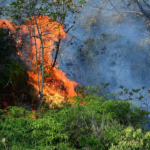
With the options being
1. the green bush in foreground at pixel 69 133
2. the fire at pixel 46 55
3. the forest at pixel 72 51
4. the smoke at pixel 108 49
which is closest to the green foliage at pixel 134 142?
the green bush in foreground at pixel 69 133

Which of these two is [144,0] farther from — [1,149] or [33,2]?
[1,149]

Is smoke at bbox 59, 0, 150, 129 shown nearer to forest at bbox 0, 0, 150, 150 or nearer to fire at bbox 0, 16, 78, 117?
forest at bbox 0, 0, 150, 150

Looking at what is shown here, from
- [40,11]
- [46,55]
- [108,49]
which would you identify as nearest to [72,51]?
[46,55]

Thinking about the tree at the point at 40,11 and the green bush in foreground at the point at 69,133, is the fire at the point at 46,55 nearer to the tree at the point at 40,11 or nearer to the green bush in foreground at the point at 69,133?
the tree at the point at 40,11

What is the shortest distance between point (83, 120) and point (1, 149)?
41.4 inches

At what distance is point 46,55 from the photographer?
5.06m

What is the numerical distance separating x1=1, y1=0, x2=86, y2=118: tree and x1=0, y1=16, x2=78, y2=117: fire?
7 cm

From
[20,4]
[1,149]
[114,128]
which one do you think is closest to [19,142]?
[1,149]

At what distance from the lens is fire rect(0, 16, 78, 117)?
4.97 metres

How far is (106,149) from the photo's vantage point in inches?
98.0

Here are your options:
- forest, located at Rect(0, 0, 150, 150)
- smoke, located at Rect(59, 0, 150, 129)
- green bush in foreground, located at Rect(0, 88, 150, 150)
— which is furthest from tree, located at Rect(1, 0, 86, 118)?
green bush in foreground, located at Rect(0, 88, 150, 150)

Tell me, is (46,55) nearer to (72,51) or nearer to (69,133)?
(72,51)

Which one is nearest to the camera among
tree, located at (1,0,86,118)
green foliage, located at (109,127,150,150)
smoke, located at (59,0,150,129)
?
green foliage, located at (109,127,150,150)

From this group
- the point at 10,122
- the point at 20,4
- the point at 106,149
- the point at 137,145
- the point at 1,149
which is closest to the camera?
the point at 137,145
